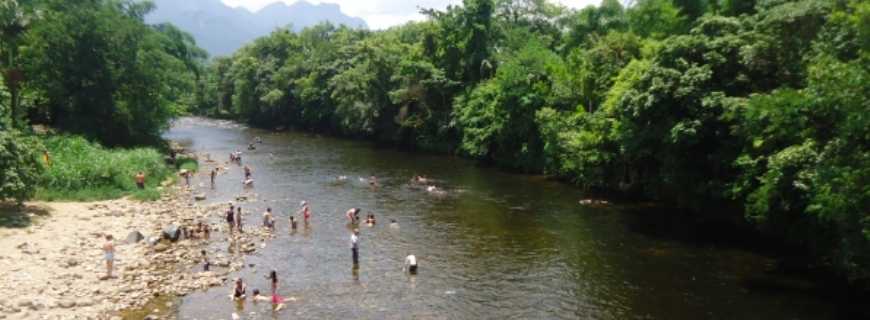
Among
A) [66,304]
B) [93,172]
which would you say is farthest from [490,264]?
[93,172]

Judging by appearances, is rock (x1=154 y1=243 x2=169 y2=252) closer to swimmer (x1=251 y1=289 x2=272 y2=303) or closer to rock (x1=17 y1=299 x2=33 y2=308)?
rock (x1=17 y1=299 x2=33 y2=308)

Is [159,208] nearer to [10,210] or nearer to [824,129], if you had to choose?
[10,210]

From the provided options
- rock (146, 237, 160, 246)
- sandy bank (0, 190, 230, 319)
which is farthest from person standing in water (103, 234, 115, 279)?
rock (146, 237, 160, 246)

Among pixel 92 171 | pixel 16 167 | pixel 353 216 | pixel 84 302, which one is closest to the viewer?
pixel 84 302

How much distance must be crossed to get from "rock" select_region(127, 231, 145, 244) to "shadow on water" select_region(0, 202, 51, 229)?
445 cm

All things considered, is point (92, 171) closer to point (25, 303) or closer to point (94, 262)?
point (94, 262)

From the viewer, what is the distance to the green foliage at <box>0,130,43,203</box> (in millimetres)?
30688

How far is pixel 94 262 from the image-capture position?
28562mm

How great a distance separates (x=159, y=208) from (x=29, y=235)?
33.4ft

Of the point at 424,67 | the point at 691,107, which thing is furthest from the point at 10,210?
the point at 424,67

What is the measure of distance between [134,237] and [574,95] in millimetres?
33873

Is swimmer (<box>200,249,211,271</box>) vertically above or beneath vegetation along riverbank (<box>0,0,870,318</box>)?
beneath

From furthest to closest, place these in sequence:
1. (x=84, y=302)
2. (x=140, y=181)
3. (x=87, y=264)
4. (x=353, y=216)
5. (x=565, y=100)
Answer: (x=565, y=100), (x=140, y=181), (x=353, y=216), (x=87, y=264), (x=84, y=302)

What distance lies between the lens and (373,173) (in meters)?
57.6
